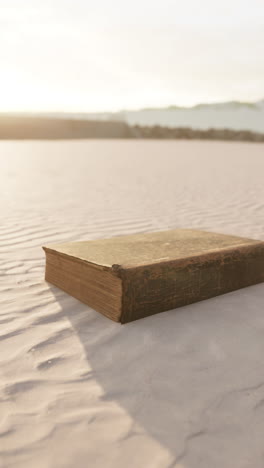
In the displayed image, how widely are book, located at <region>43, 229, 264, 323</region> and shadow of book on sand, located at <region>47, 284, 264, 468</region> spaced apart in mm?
89

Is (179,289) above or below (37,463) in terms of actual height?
above

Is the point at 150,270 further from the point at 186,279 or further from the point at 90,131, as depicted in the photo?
the point at 90,131

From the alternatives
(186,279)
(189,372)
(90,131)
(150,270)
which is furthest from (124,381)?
(90,131)

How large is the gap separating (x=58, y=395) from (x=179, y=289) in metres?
1.05

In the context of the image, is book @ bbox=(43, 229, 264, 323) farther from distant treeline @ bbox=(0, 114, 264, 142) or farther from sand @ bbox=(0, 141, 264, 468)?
distant treeline @ bbox=(0, 114, 264, 142)

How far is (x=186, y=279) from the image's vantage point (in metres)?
2.69

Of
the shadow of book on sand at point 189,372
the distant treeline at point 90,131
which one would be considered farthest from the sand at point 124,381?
the distant treeline at point 90,131

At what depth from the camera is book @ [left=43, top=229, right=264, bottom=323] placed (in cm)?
246

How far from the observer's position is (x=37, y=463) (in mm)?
1499

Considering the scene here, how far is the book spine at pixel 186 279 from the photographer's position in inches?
96.6

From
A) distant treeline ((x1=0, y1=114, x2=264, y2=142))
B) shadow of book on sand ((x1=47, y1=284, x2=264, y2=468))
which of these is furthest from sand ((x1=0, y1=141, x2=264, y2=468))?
distant treeline ((x1=0, y1=114, x2=264, y2=142))

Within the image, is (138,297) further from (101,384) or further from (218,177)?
(218,177)

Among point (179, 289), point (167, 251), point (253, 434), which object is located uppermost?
point (167, 251)

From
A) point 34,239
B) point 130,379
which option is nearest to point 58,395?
point 130,379
